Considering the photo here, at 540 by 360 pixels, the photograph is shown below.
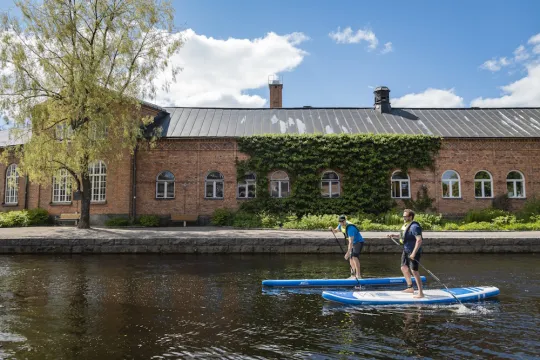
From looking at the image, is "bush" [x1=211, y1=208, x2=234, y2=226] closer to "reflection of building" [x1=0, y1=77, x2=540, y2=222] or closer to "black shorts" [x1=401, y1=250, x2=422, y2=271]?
"reflection of building" [x1=0, y1=77, x2=540, y2=222]

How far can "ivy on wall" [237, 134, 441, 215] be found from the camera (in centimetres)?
2172

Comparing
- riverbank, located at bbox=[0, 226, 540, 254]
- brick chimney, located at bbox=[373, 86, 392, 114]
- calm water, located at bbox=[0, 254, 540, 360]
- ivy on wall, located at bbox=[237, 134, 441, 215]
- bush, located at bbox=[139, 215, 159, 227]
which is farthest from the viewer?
brick chimney, located at bbox=[373, 86, 392, 114]

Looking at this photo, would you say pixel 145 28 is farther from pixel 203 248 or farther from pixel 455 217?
pixel 455 217

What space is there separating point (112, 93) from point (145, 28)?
3477 millimetres

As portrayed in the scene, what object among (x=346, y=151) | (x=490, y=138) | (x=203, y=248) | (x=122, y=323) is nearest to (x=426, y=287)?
(x=122, y=323)

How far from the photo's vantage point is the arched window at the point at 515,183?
22.4m

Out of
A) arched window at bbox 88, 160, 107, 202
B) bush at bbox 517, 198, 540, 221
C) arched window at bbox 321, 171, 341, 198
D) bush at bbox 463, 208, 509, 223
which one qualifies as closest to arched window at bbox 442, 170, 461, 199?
bush at bbox 463, 208, 509, 223

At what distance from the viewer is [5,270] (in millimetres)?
10750

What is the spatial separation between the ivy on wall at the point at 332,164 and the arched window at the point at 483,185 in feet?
9.77

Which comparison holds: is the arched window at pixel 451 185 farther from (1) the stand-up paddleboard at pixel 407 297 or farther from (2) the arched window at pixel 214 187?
(1) the stand-up paddleboard at pixel 407 297

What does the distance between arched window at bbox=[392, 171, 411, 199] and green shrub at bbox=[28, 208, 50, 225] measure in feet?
66.0

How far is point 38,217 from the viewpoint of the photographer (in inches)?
850

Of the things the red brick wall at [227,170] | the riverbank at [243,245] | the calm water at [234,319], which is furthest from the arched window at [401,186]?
the calm water at [234,319]

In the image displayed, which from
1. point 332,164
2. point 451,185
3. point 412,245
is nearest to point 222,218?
point 332,164
